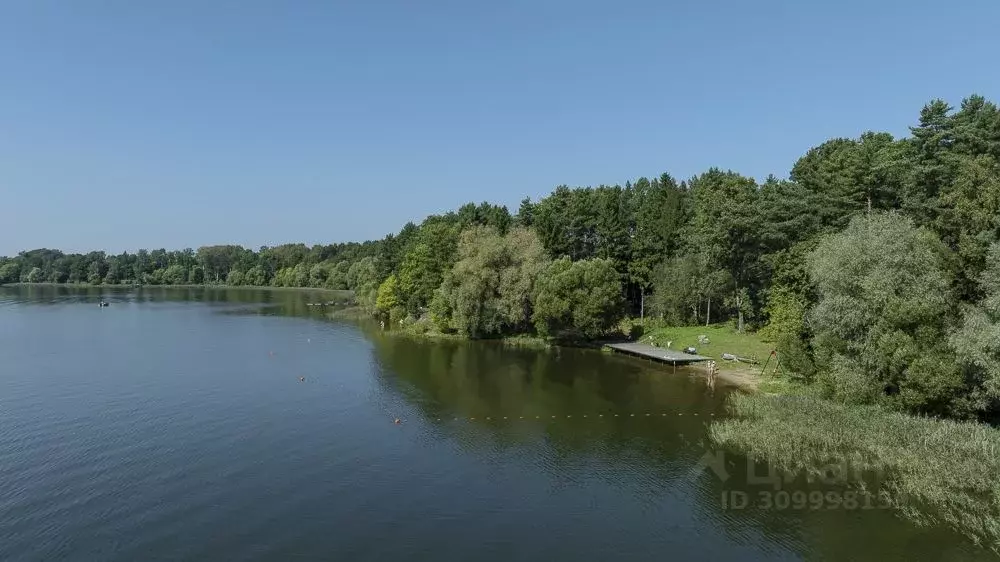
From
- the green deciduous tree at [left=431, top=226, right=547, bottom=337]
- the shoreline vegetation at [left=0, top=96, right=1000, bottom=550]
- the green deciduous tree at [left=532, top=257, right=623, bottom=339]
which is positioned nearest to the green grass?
the shoreline vegetation at [left=0, top=96, right=1000, bottom=550]

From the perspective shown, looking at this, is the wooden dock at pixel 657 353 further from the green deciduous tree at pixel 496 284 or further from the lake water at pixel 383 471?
the green deciduous tree at pixel 496 284

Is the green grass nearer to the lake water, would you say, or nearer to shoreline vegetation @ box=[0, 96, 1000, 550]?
shoreline vegetation @ box=[0, 96, 1000, 550]

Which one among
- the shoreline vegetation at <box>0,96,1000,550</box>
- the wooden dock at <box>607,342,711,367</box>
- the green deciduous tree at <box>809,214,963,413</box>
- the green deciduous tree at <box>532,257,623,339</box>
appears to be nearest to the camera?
the shoreline vegetation at <box>0,96,1000,550</box>

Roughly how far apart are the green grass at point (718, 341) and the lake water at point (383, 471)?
726cm

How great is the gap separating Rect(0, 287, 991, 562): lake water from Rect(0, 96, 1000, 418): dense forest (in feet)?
38.9

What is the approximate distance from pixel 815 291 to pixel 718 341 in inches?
768

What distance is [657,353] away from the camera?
65000 mm

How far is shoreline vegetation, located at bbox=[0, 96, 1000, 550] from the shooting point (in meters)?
32.0

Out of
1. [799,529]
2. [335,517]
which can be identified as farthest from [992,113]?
[335,517]

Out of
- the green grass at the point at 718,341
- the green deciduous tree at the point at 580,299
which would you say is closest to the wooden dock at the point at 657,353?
the green grass at the point at 718,341

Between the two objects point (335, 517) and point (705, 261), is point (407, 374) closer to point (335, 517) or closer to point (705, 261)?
point (335, 517)

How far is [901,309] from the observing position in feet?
116

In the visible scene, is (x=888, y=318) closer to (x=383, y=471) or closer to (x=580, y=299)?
(x=383, y=471)

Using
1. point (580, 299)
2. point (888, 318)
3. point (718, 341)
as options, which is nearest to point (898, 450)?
point (888, 318)
